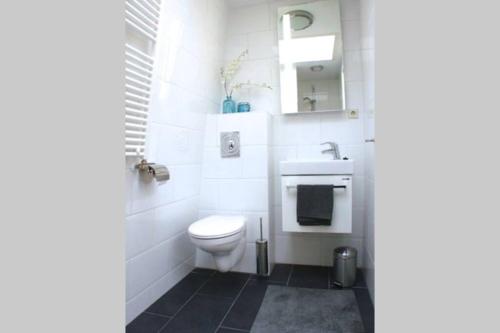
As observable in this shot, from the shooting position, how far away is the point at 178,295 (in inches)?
72.3

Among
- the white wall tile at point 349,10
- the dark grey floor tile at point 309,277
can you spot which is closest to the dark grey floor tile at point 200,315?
the dark grey floor tile at point 309,277

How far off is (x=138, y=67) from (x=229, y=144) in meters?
0.99

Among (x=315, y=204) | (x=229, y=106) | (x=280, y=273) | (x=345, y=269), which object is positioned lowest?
(x=280, y=273)

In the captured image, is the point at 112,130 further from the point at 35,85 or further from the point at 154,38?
the point at 154,38

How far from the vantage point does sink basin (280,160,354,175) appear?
1.99m

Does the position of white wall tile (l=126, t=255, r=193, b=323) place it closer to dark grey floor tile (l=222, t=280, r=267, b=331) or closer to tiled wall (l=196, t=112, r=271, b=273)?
tiled wall (l=196, t=112, r=271, b=273)

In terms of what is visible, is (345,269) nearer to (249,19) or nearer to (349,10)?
(349,10)

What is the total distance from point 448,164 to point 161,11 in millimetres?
1699

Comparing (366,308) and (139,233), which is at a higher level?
(139,233)

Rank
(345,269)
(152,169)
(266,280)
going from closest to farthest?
(152,169)
(345,269)
(266,280)

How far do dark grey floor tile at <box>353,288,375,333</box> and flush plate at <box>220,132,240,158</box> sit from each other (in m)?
1.34

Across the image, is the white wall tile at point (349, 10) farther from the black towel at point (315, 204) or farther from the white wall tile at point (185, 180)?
the white wall tile at point (185, 180)

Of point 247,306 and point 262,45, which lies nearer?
point 247,306

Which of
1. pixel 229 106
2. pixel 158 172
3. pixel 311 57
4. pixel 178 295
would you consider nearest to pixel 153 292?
pixel 178 295
